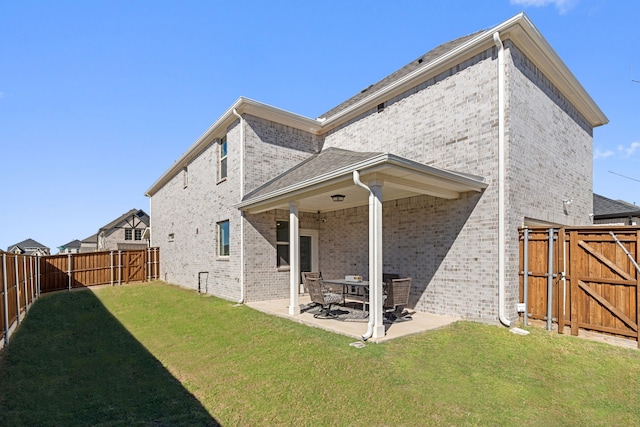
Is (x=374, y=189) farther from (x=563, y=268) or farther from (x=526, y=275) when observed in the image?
(x=563, y=268)

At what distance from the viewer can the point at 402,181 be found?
6430mm

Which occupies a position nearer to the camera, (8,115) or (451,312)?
(451,312)

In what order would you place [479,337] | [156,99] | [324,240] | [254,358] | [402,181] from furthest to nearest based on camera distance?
[324,240] < [156,99] < [402,181] < [479,337] < [254,358]

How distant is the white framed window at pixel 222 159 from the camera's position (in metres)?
12.1

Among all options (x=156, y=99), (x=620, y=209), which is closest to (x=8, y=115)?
(x=156, y=99)

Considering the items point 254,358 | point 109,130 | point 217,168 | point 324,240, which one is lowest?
point 254,358

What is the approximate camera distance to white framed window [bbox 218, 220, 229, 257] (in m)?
11.7

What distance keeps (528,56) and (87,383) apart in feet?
34.4

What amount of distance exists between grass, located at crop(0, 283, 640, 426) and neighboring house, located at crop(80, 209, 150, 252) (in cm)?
2786

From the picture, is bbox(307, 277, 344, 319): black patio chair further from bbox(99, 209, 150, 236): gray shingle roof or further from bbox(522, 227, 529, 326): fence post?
bbox(99, 209, 150, 236): gray shingle roof

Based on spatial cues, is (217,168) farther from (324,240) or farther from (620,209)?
(620,209)

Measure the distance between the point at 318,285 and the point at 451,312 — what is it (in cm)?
306

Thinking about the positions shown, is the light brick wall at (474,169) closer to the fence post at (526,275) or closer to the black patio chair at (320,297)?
the fence post at (526,275)

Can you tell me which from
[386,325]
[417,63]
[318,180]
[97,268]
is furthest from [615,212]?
[97,268]
